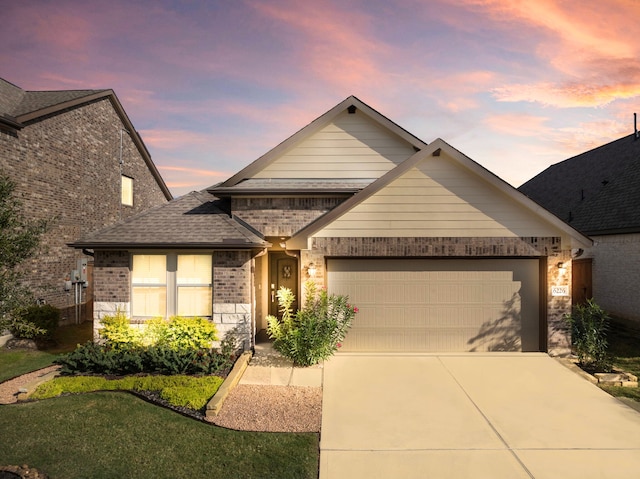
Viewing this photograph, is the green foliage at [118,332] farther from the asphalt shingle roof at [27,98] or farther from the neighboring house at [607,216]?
→ the neighboring house at [607,216]

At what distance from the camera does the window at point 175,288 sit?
34.3ft

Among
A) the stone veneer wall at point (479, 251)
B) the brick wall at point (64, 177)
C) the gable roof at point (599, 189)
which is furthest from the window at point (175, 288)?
the gable roof at point (599, 189)

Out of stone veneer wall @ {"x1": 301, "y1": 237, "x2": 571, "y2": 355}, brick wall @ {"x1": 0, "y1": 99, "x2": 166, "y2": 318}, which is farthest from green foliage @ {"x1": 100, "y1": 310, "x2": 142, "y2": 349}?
stone veneer wall @ {"x1": 301, "y1": 237, "x2": 571, "y2": 355}

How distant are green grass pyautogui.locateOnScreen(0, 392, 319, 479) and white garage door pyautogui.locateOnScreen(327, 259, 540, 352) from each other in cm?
490

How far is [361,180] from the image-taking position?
485 inches

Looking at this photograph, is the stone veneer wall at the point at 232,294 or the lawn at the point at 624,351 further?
the stone veneer wall at the point at 232,294

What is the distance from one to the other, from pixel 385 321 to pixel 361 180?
14.9 ft

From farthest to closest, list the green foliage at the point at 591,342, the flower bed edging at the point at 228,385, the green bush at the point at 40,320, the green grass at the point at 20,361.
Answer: the green bush at the point at 40,320 < the green grass at the point at 20,361 < the green foliage at the point at 591,342 < the flower bed edging at the point at 228,385

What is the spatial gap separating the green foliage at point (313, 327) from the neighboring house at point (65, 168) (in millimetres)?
7930

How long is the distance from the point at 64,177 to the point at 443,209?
1481 cm

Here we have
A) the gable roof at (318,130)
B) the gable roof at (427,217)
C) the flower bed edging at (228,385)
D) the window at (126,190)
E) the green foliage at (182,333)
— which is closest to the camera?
the flower bed edging at (228,385)

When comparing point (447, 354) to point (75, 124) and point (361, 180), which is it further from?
point (75, 124)

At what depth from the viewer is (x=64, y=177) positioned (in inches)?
613

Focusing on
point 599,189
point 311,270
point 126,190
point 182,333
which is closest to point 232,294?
point 182,333
